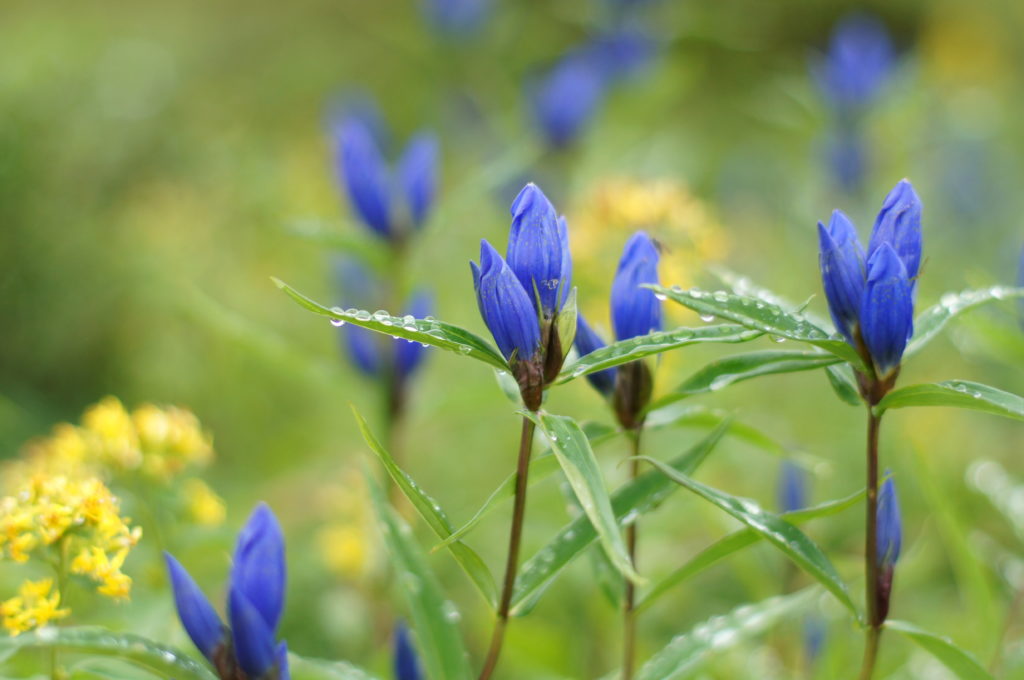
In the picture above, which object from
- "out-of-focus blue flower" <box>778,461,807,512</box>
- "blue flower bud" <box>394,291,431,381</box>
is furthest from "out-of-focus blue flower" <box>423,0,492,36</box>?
"out-of-focus blue flower" <box>778,461,807,512</box>

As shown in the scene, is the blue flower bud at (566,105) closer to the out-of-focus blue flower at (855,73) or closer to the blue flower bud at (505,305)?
the out-of-focus blue flower at (855,73)

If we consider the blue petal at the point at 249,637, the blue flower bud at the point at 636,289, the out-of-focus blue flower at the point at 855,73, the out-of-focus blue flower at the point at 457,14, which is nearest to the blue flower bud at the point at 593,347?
the blue flower bud at the point at 636,289

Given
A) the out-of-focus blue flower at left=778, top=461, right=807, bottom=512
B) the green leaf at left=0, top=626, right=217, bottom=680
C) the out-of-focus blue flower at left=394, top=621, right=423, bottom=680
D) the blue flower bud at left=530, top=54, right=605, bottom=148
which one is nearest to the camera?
the green leaf at left=0, top=626, right=217, bottom=680

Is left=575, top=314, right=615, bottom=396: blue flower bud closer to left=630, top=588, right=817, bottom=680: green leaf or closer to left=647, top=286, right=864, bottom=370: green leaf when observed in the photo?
left=647, top=286, right=864, bottom=370: green leaf

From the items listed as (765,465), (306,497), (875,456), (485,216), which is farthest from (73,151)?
(875,456)

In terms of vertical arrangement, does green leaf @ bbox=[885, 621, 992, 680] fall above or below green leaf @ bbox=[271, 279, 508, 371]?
below

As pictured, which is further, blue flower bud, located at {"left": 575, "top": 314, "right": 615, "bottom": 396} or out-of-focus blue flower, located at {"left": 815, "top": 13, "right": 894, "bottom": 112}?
out-of-focus blue flower, located at {"left": 815, "top": 13, "right": 894, "bottom": 112}

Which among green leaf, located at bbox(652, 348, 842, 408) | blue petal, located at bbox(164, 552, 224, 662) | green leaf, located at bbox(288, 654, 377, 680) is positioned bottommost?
green leaf, located at bbox(288, 654, 377, 680)
